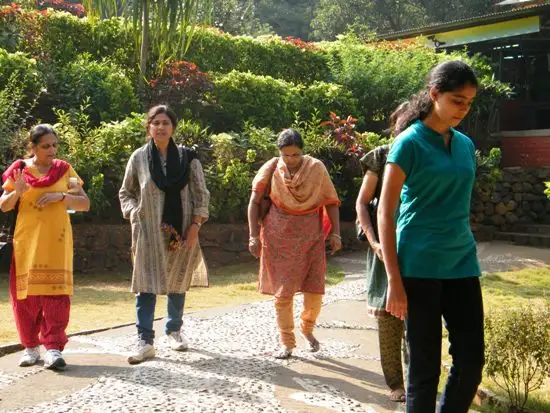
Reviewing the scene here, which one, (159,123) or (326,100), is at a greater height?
(326,100)

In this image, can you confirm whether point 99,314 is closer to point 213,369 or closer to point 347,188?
point 213,369

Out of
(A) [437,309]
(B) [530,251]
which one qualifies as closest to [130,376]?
(A) [437,309]

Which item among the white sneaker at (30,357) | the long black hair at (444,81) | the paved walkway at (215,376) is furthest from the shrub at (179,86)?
the long black hair at (444,81)

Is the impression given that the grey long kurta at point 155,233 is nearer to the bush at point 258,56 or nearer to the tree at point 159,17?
the tree at point 159,17

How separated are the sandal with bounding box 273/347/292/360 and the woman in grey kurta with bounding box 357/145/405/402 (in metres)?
1.11

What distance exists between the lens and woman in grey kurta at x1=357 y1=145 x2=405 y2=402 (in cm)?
488

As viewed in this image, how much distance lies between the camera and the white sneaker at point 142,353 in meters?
5.77

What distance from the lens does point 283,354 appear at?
604cm

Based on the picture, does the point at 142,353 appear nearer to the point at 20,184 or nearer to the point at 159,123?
the point at 20,184

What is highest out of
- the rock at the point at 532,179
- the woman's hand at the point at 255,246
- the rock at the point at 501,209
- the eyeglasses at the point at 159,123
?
the eyeglasses at the point at 159,123

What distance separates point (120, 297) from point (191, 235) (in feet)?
12.1

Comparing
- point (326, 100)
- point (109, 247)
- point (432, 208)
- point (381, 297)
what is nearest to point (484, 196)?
point (326, 100)

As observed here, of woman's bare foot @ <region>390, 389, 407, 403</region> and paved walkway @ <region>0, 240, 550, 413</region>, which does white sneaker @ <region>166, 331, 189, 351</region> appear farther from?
woman's bare foot @ <region>390, 389, 407, 403</region>

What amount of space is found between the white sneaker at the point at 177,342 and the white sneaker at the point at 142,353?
0.24 meters
